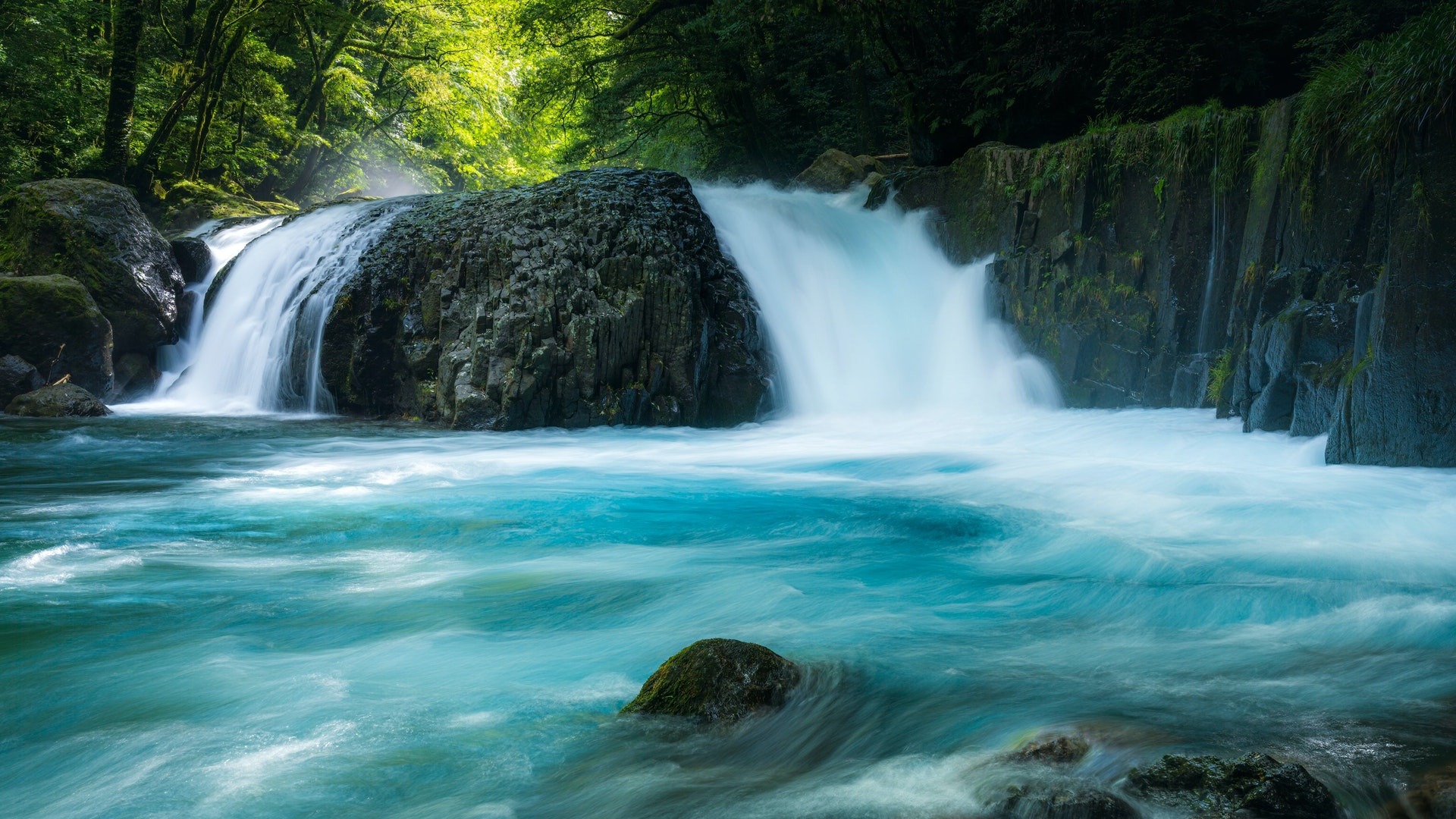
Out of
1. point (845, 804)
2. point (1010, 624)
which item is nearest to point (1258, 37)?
point (1010, 624)

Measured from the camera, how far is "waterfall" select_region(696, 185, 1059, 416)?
1253cm

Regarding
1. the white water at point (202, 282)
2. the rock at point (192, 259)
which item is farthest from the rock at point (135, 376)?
the rock at point (192, 259)

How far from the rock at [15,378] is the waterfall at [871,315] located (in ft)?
30.2

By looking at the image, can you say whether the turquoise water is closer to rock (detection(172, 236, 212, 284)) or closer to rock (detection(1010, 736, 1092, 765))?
rock (detection(1010, 736, 1092, 765))

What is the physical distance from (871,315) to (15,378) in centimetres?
1137

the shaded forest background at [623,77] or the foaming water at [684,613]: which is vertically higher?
the shaded forest background at [623,77]

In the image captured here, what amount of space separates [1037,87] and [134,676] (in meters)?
14.0

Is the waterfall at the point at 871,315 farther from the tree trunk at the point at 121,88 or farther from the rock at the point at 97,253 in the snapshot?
the tree trunk at the point at 121,88

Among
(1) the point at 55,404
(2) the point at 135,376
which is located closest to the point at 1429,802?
(1) the point at 55,404

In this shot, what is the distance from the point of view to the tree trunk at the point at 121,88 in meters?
16.6

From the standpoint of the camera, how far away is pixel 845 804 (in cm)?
260

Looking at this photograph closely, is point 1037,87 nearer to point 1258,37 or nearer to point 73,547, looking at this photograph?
point 1258,37

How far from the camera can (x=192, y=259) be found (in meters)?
15.4

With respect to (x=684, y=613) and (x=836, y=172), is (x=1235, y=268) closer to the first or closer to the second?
(x=836, y=172)
